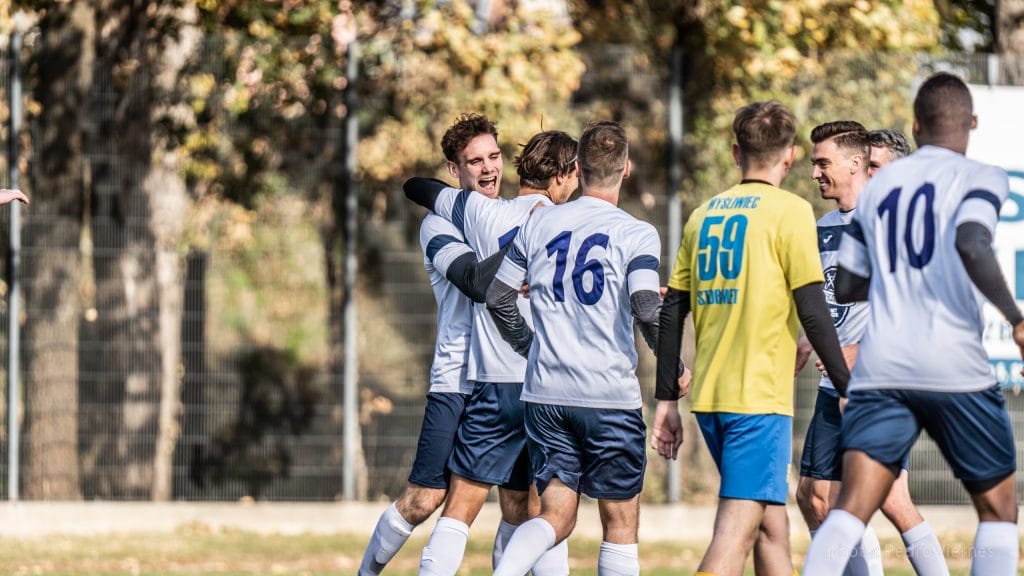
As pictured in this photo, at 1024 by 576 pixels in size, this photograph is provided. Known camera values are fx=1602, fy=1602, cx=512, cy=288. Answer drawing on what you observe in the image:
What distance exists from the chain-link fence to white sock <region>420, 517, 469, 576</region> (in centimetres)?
468

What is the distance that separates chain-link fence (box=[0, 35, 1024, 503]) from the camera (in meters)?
11.5

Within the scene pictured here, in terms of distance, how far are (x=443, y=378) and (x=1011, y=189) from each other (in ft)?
19.9

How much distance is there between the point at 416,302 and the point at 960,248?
21.8 ft

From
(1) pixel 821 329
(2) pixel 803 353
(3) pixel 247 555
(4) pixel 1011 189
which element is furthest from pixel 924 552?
(4) pixel 1011 189

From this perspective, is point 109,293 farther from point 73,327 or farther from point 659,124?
point 659,124

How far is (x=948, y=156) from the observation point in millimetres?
5566

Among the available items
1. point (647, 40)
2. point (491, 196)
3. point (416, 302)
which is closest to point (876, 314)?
point (491, 196)

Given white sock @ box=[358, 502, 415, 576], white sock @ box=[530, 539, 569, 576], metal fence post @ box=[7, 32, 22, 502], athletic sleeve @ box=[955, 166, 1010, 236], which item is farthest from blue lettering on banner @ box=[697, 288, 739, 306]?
metal fence post @ box=[7, 32, 22, 502]

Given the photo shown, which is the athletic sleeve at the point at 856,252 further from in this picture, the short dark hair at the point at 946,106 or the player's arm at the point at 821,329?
the short dark hair at the point at 946,106

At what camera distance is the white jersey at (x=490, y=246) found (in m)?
6.93

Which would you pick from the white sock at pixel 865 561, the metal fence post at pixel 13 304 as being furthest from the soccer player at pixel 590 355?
the metal fence post at pixel 13 304

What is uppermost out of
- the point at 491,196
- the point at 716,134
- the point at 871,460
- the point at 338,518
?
the point at 716,134

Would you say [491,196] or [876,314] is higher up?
[491,196]

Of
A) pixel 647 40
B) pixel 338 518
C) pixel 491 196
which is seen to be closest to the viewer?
pixel 491 196
